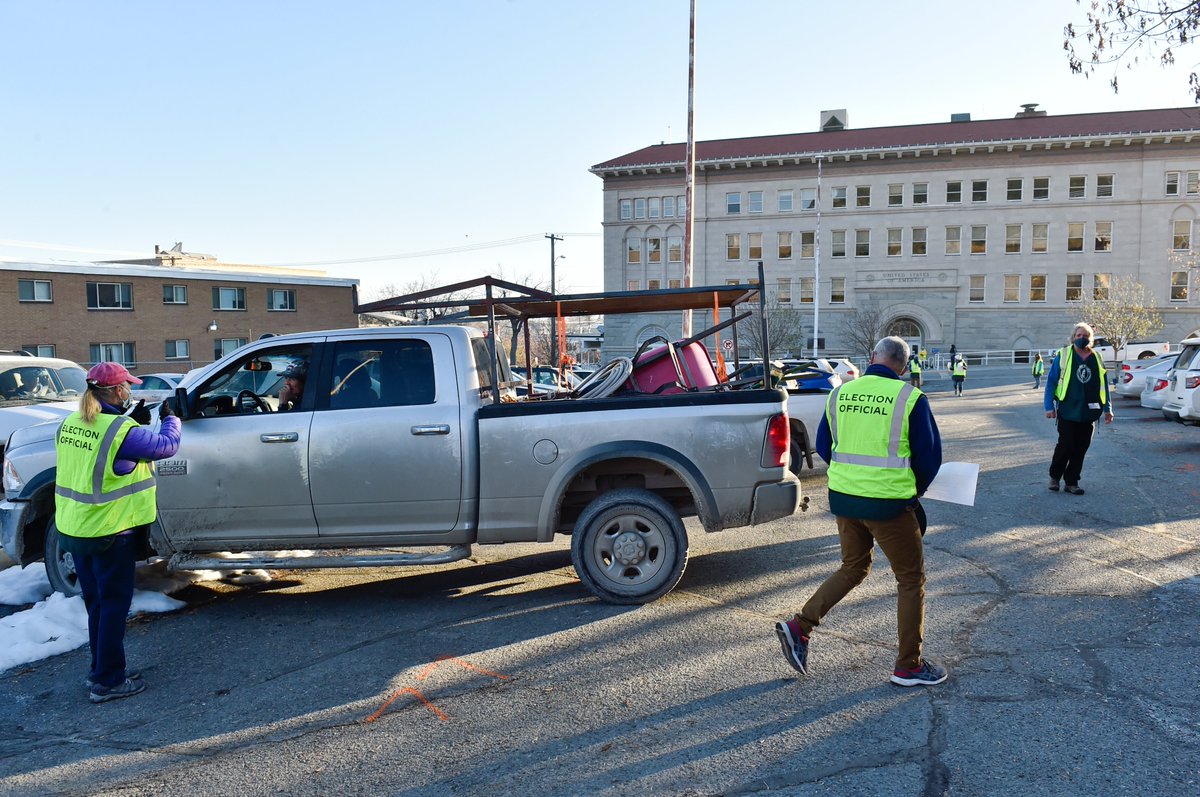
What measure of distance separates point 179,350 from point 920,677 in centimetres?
4388

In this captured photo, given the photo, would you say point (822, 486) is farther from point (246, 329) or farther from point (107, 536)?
point (246, 329)

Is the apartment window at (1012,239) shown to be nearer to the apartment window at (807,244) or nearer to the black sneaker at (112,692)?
the apartment window at (807,244)

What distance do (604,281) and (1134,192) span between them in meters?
36.4

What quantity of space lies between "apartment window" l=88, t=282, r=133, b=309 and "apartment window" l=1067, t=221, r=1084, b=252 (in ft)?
187

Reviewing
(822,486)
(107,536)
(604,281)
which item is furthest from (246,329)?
(107,536)

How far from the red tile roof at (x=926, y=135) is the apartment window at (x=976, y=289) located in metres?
9.09

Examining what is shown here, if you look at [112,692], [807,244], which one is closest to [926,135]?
[807,244]

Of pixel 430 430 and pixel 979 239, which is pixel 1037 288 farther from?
pixel 430 430

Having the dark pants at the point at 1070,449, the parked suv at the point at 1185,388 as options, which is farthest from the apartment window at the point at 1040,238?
the dark pants at the point at 1070,449

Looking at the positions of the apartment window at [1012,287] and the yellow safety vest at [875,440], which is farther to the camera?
the apartment window at [1012,287]

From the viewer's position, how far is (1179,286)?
56.5 meters

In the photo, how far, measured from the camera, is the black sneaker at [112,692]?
4750 millimetres

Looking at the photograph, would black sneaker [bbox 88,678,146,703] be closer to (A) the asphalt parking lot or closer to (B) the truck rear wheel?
(A) the asphalt parking lot

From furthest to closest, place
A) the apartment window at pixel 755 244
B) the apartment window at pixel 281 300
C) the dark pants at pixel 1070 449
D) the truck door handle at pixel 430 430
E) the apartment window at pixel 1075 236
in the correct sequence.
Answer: the apartment window at pixel 755 244
the apartment window at pixel 1075 236
the apartment window at pixel 281 300
the dark pants at pixel 1070 449
the truck door handle at pixel 430 430
